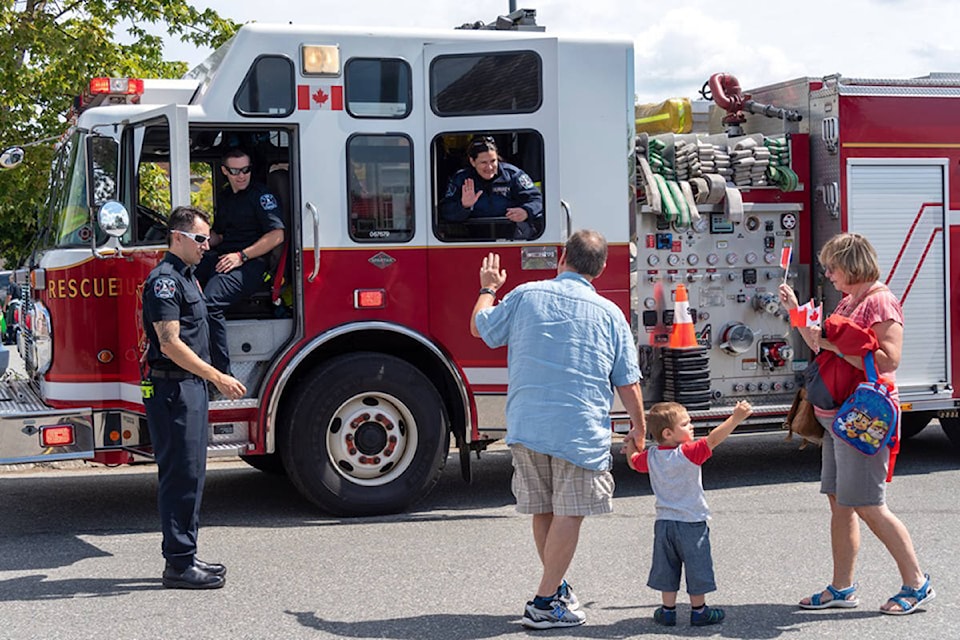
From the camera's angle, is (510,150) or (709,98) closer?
(510,150)

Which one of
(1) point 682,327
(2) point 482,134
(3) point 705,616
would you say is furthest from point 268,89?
(3) point 705,616

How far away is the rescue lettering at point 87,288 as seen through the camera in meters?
7.62

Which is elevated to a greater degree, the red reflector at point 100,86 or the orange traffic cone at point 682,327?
the red reflector at point 100,86

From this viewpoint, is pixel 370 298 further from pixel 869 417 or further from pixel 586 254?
pixel 869 417

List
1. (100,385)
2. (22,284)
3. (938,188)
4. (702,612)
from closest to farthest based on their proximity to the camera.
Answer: (702,612) → (100,385) → (22,284) → (938,188)

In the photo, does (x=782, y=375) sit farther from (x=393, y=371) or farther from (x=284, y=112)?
(x=284, y=112)

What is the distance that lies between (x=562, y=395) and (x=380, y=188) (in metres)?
3.04

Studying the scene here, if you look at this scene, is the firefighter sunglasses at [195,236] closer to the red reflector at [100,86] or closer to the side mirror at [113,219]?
the side mirror at [113,219]

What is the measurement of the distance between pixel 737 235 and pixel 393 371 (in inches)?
109

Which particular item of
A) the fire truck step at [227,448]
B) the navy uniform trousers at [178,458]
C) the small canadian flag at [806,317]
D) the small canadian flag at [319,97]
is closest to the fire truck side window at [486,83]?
the small canadian flag at [319,97]

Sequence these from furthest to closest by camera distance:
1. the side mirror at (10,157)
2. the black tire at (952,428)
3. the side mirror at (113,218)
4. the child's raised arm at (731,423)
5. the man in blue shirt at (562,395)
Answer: the black tire at (952,428) → the side mirror at (10,157) → the side mirror at (113,218) → the man in blue shirt at (562,395) → the child's raised arm at (731,423)

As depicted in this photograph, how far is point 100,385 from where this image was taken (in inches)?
300

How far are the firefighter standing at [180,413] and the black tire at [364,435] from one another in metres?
1.47

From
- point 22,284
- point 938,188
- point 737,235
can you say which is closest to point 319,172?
point 22,284
